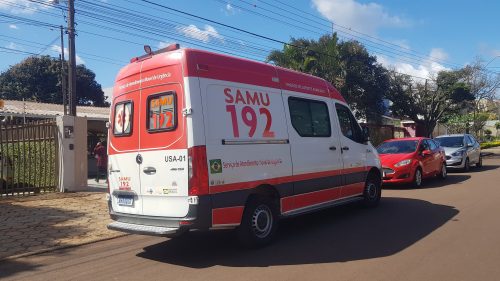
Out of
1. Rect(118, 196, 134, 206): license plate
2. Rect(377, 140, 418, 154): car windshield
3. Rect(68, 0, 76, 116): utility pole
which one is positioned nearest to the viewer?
Rect(118, 196, 134, 206): license plate

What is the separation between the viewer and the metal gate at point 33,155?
12.3 m

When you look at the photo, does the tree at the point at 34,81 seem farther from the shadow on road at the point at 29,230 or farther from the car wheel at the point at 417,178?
the car wheel at the point at 417,178

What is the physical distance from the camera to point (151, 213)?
6031 mm

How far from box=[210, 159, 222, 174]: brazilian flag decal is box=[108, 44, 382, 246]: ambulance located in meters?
0.01

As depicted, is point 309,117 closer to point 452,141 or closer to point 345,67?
point 452,141

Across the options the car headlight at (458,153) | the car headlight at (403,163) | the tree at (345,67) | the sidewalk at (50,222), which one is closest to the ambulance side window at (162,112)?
the sidewalk at (50,222)

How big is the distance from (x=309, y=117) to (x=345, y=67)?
18314mm

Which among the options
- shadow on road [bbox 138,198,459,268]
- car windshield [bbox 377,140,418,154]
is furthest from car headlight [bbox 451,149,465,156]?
shadow on road [bbox 138,198,459,268]

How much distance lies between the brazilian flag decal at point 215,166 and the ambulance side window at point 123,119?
1.54 m

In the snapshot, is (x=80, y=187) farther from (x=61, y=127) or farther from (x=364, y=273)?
(x=364, y=273)

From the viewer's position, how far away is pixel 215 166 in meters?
5.71

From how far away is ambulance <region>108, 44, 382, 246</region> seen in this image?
18.6 ft

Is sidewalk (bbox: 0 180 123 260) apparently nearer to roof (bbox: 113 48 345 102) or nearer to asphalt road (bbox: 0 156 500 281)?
asphalt road (bbox: 0 156 500 281)

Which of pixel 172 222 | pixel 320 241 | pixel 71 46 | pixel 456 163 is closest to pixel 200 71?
pixel 172 222
